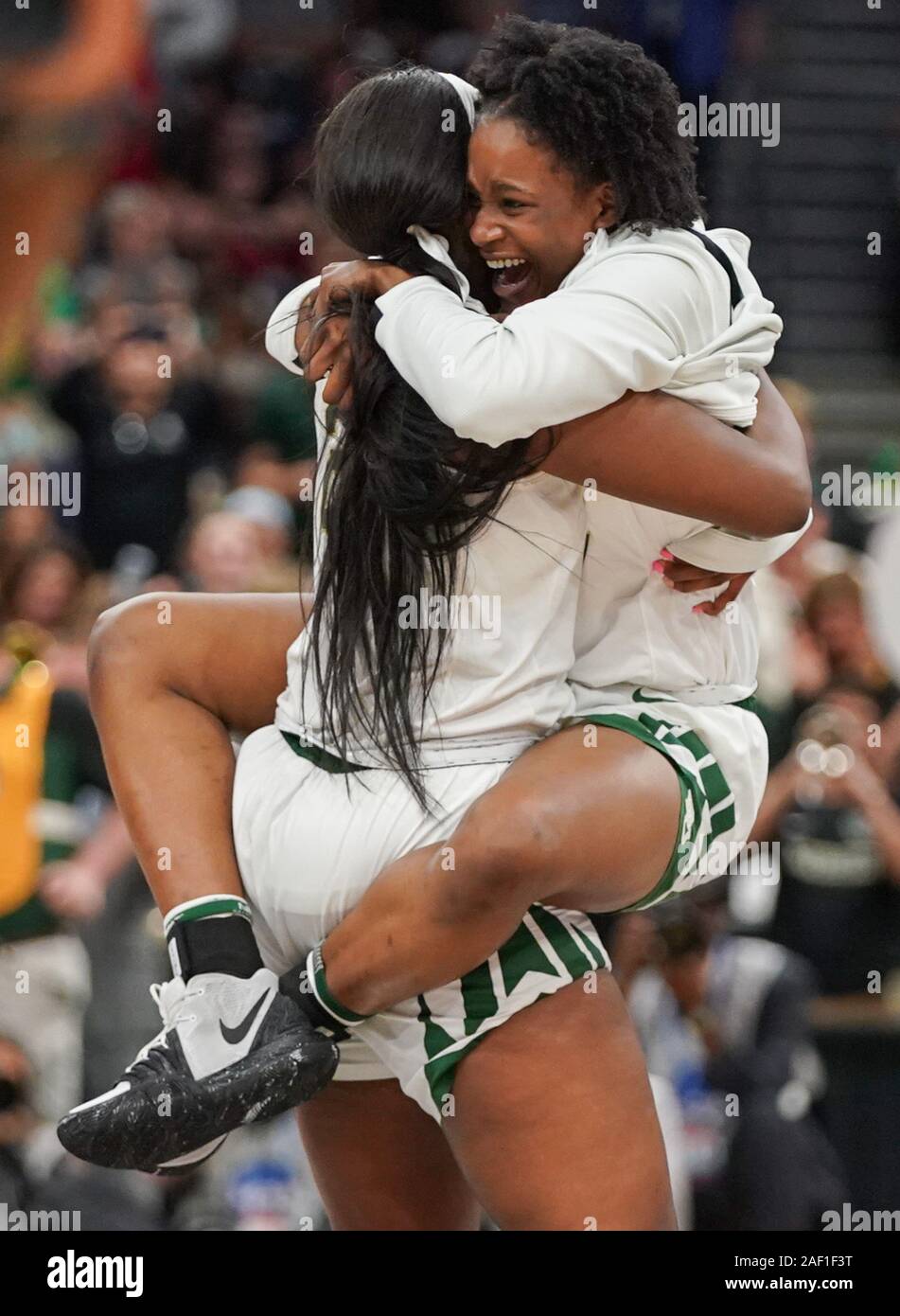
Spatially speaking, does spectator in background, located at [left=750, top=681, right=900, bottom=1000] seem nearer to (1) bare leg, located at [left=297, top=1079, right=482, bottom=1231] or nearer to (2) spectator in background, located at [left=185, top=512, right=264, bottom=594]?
(2) spectator in background, located at [left=185, top=512, right=264, bottom=594]

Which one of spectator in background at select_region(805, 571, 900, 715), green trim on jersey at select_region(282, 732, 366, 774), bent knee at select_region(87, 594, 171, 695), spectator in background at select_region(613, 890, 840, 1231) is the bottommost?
spectator in background at select_region(613, 890, 840, 1231)

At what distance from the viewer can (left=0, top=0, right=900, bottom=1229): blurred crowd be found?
3.94 meters


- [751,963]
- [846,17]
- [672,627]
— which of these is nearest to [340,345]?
[672,627]

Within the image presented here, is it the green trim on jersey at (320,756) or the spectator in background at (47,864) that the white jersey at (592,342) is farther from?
the spectator in background at (47,864)

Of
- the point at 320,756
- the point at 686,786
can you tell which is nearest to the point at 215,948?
the point at 320,756

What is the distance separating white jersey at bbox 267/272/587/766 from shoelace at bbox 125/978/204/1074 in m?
0.28

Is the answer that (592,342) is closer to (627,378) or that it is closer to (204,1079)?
(627,378)

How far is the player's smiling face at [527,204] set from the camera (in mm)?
1830

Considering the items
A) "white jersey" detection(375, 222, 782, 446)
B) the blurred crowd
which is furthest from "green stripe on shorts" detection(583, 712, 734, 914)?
the blurred crowd

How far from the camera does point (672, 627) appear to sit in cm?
196

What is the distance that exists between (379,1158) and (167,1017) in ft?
1.05

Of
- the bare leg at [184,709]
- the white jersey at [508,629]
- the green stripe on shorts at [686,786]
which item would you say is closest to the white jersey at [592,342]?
the white jersey at [508,629]

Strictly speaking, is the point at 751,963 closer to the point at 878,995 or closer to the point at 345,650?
the point at 878,995

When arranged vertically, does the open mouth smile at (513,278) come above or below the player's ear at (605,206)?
below
